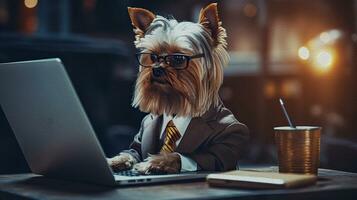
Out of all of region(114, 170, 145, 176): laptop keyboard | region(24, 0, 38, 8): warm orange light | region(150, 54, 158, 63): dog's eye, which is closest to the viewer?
region(114, 170, 145, 176): laptop keyboard

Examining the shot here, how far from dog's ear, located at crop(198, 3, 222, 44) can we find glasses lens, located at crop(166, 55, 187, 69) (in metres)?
0.13

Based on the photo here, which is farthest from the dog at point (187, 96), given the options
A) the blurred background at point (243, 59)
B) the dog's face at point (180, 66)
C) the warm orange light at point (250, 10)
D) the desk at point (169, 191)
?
the warm orange light at point (250, 10)

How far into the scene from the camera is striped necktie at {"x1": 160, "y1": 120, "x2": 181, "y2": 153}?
196 cm

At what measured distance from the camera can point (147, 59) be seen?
1939 millimetres

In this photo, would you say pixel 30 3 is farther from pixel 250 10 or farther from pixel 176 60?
pixel 176 60

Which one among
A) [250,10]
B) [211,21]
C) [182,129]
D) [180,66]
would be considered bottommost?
[182,129]

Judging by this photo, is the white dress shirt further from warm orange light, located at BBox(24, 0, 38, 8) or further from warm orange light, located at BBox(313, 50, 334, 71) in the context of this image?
warm orange light, located at BBox(24, 0, 38, 8)

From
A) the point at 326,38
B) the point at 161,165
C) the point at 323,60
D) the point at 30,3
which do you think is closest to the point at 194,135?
the point at 161,165

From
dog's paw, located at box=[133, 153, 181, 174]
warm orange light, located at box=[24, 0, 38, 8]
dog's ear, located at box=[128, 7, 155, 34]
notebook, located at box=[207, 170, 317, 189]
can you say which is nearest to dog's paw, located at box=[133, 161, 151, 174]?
dog's paw, located at box=[133, 153, 181, 174]

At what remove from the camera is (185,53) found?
1.90 meters

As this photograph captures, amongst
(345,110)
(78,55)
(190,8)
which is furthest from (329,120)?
(78,55)

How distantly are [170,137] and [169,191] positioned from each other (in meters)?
0.41

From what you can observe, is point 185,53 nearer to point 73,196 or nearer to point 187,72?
point 187,72

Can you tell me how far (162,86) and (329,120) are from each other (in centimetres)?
663
